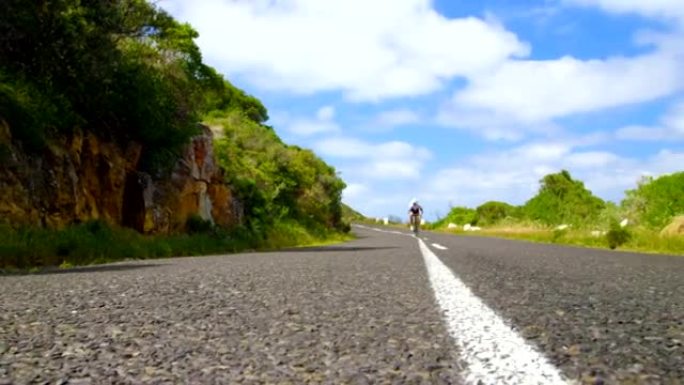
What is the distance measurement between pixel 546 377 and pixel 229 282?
3.59m

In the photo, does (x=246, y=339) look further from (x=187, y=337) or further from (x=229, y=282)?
(x=229, y=282)

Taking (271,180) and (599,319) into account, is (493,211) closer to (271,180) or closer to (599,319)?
(271,180)

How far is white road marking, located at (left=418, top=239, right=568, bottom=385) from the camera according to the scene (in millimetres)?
1956

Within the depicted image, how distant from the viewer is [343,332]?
9.24ft

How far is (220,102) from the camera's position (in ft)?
123

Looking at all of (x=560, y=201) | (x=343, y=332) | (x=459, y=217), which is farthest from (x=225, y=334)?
(x=459, y=217)

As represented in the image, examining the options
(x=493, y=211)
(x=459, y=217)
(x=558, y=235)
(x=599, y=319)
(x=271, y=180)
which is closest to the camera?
(x=599, y=319)

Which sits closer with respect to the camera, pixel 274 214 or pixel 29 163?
pixel 29 163

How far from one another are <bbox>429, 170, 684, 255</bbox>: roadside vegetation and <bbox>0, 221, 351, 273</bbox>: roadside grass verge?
9634 mm

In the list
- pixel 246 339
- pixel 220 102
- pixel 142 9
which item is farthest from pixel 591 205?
pixel 246 339

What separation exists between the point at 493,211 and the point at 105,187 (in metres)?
48.7

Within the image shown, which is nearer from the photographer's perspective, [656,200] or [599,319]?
[599,319]

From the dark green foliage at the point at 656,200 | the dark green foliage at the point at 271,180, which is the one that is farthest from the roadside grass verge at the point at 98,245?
the dark green foliage at the point at 656,200

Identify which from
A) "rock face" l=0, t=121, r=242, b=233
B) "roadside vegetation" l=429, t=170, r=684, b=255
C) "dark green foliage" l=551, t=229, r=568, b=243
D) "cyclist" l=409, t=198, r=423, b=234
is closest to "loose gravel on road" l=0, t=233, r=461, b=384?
"rock face" l=0, t=121, r=242, b=233
